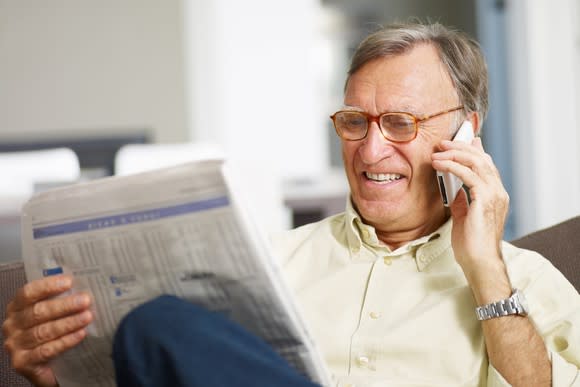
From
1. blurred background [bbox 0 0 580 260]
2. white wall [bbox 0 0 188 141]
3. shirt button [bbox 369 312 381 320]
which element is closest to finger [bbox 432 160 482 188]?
shirt button [bbox 369 312 381 320]

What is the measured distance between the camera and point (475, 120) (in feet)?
5.22

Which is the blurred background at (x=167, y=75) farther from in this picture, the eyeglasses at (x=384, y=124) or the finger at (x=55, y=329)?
the finger at (x=55, y=329)

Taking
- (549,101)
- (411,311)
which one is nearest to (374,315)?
(411,311)

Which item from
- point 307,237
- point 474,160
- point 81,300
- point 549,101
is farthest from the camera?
point 549,101

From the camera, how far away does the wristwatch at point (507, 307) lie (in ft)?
4.18

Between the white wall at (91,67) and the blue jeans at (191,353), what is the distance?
4.85 meters

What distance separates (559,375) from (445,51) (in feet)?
2.06

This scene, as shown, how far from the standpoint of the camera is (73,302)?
1.18 metres

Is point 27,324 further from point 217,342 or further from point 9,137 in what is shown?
point 9,137

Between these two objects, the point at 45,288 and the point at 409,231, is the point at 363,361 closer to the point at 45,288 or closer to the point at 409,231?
the point at 409,231

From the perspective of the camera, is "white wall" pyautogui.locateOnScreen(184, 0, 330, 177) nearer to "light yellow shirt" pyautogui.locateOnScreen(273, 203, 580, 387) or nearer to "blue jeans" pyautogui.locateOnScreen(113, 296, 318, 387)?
"light yellow shirt" pyautogui.locateOnScreen(273, 203, 580, 387)

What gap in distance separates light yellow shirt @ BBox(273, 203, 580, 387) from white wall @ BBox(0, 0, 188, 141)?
4.47 meters

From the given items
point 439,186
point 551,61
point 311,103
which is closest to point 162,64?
point 311,103

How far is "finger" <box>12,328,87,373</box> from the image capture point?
1203mm
